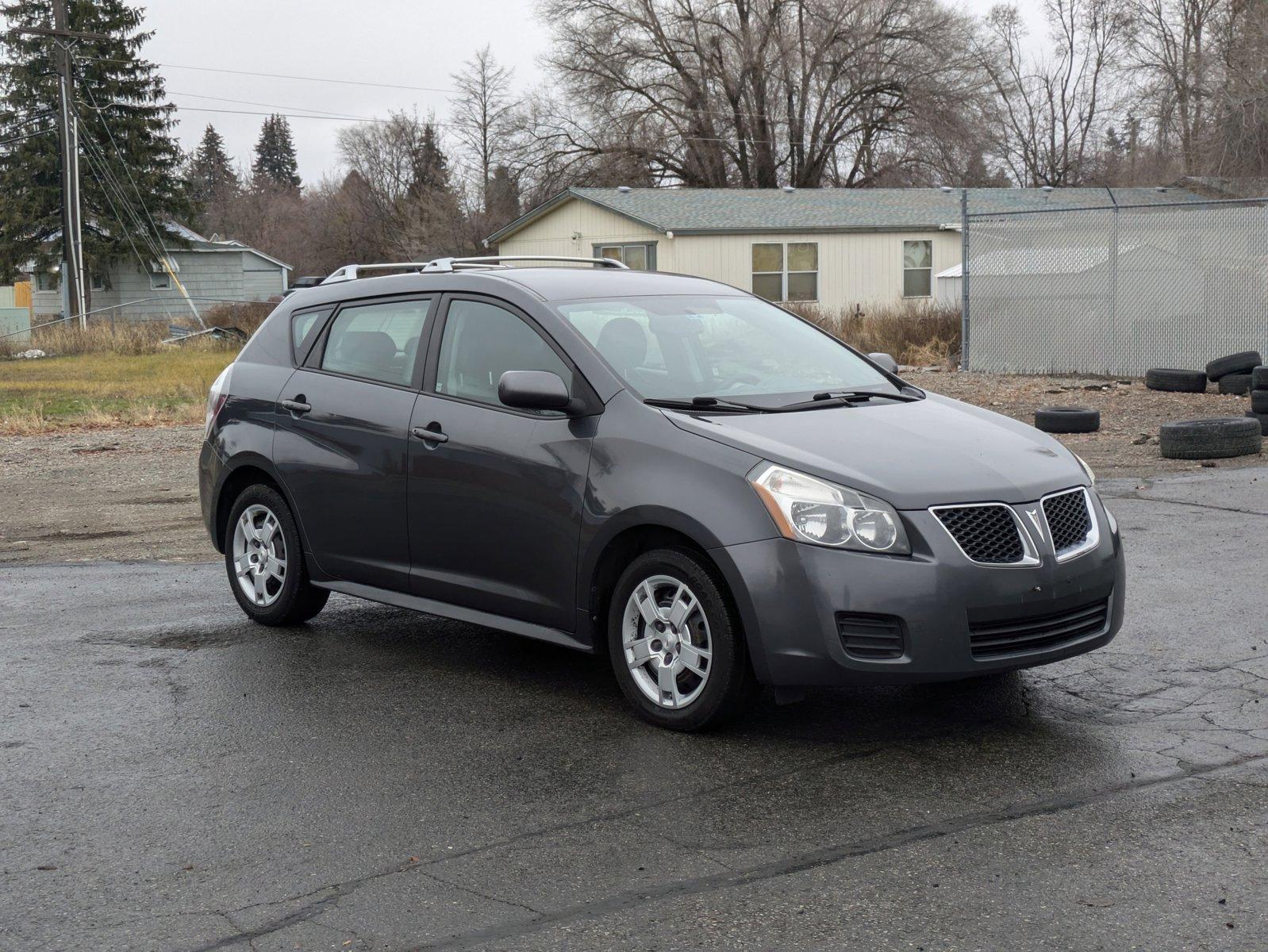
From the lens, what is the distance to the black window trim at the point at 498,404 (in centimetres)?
564

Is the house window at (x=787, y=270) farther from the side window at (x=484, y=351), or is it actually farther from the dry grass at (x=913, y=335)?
the side window at (x=484, y=351)

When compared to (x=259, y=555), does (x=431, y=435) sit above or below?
above

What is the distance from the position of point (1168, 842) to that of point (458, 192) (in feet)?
217

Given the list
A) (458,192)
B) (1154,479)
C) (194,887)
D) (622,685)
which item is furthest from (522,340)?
(458,192)

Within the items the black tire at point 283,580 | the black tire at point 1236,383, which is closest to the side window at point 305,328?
the black tire at point 283,580

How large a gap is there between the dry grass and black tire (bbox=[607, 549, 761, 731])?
2019cm

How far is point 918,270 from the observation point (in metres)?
39.2

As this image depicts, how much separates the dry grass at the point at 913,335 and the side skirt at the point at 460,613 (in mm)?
19370

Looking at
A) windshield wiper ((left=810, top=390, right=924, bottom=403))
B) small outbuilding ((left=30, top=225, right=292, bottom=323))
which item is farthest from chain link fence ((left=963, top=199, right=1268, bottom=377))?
small outbuilding ((left=30, top=225, right=292, bottom=323))

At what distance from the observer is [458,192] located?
67.9m

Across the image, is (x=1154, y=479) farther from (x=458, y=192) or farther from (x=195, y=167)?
(x=195, y=167)

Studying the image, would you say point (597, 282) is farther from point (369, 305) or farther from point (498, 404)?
point (369, 305)

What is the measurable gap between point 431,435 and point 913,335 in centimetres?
2276

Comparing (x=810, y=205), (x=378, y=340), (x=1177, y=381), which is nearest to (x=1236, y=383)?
(x=1177, y=381)
